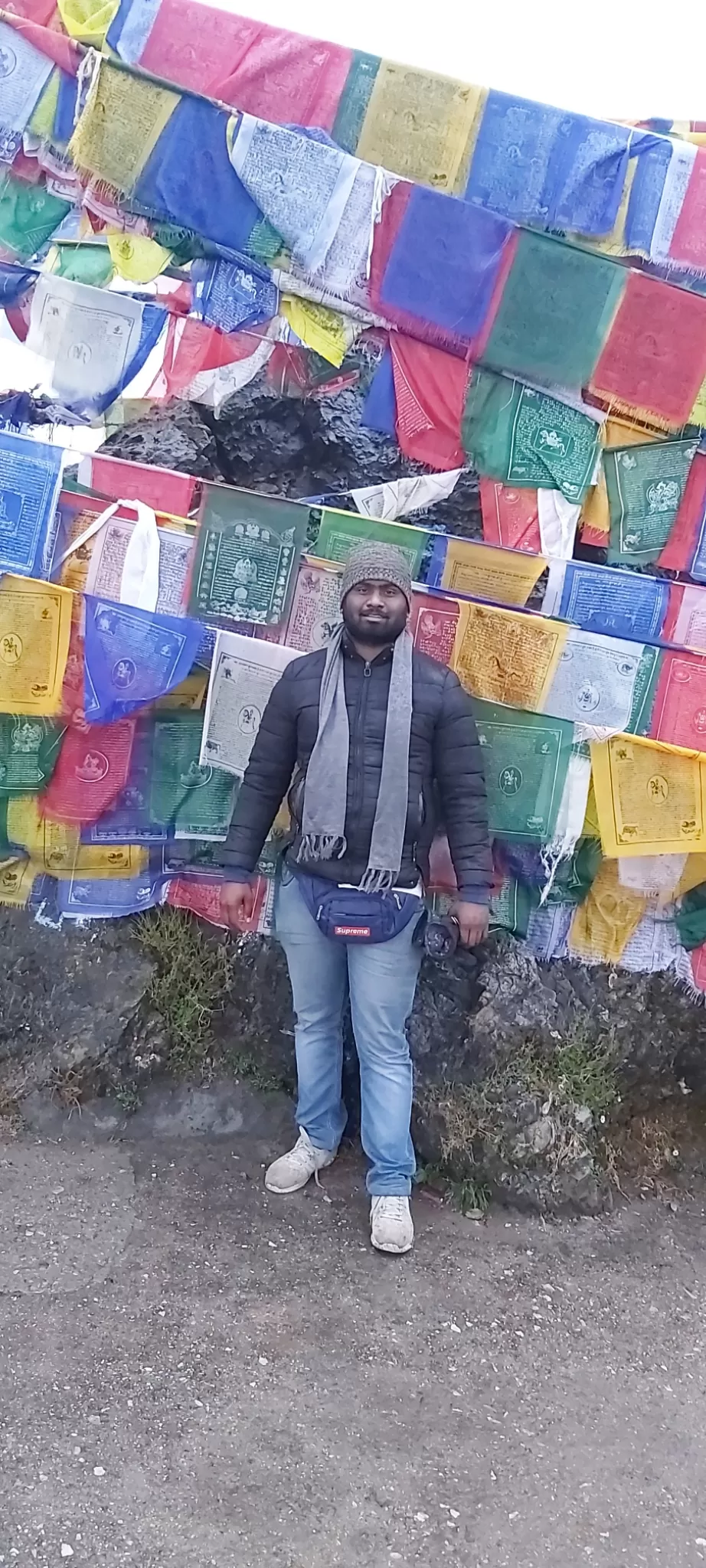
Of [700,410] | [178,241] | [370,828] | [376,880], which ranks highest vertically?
[178,241]

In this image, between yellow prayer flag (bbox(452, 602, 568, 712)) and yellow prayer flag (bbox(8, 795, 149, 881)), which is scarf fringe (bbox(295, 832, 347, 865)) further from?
yellow prayer flag (bbox(8, 795, 149, 881))

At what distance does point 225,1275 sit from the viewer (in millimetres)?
2916

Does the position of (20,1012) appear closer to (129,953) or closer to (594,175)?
(129,953)

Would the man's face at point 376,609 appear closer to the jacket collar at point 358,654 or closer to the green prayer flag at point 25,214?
the jacket collar at point 358,654

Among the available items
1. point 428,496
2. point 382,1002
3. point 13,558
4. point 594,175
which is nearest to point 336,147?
point 594,175

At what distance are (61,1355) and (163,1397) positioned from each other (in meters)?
0.28

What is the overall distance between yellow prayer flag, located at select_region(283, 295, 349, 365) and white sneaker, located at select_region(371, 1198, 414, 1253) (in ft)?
8.65

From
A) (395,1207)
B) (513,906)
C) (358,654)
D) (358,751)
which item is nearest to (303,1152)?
(395,1207)

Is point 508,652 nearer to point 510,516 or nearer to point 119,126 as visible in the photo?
point 510,516

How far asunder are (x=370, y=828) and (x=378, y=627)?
529 millimetres

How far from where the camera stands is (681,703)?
333 cm

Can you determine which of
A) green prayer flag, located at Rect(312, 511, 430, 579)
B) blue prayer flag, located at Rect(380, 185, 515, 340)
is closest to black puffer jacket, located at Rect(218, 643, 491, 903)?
green prayer flag, located at Rect(312, 511, 430, 579)

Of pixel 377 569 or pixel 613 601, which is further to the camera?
pixel 613 601

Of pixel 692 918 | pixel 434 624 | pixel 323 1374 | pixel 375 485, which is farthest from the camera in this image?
pixel 375 485
